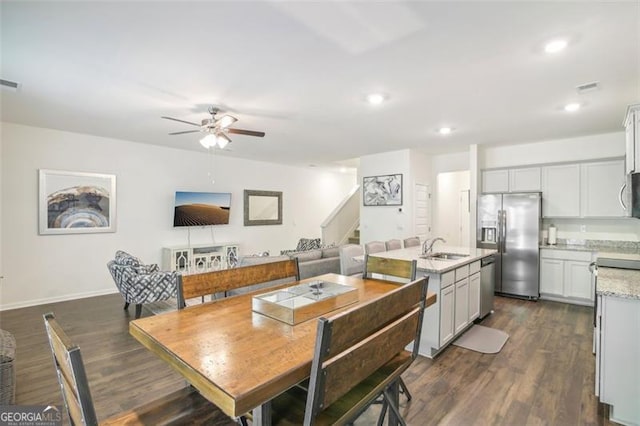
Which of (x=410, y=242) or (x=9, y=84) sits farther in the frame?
(x=410, y=242)

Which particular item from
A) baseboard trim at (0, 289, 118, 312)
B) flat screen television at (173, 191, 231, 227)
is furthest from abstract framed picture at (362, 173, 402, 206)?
baseboard trim at (0, 289, 118, 312)

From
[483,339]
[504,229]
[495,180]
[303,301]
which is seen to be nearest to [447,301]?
[483,339]

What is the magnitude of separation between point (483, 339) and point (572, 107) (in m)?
2.75

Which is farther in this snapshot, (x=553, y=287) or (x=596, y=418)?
(x=553, y=287)

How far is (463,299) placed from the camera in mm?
3314

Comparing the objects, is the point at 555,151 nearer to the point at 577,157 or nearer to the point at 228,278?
the point at 577,157

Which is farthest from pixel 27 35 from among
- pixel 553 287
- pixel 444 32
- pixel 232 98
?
pixel 553 287

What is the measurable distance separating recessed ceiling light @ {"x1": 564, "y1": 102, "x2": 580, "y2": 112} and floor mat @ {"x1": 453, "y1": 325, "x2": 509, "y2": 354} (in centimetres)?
263

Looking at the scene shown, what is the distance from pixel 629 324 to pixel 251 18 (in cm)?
309

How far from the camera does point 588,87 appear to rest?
2.86 metres

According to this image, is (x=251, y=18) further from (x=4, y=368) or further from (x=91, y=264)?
(x=91, y=264)

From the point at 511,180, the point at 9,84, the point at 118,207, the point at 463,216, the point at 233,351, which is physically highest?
the point at 9,84

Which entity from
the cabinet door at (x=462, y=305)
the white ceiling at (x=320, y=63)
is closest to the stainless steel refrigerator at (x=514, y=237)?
the white ceiling at (x=320, y=63)

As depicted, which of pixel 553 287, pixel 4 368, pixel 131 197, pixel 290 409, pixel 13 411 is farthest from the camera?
pixel 131 197
